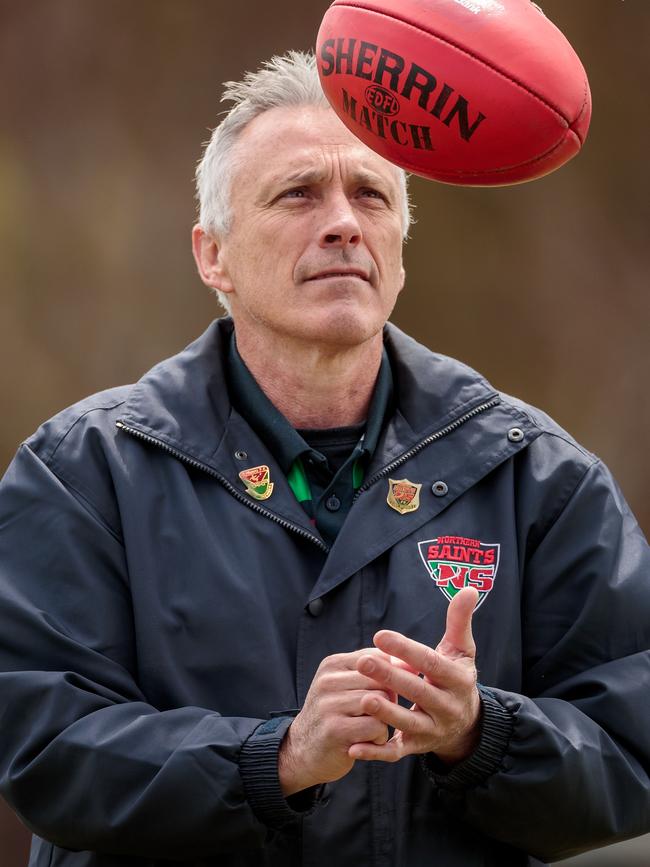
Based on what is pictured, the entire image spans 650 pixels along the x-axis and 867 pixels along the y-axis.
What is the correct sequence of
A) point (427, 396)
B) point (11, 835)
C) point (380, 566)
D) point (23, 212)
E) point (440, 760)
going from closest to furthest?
1. point (440, 760)
2. point (380, 566)
3. point (427, 396)
4. point (11, 835)
5. point (23, 212)

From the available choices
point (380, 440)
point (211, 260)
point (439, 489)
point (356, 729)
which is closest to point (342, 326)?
point (380, 440)

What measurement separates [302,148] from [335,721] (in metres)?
1.01

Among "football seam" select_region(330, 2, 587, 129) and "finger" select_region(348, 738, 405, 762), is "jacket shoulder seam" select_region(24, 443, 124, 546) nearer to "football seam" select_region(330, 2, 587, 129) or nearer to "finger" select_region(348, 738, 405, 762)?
"finger" select_region(348, 738, 405, 762)

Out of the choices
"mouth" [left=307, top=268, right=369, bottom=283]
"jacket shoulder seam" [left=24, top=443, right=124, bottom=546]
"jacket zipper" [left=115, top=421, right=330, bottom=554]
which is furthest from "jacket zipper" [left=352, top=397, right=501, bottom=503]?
"jacket shoulder seam" [left=24, top=443, right=124, bottom=546]

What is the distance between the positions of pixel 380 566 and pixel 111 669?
0.43 meters

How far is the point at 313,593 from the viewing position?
2.29 metres

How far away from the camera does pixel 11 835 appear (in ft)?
13.1

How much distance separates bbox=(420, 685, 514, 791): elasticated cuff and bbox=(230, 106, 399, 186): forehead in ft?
2.98

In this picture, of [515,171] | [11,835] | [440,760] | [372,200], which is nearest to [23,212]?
[11,835]

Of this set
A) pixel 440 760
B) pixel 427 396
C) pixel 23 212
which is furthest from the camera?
pixel 23 212

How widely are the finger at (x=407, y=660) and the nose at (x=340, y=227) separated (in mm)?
766

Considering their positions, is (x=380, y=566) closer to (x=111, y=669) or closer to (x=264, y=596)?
(x=264, y=596)

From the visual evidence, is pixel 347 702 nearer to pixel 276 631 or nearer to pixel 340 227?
pixel 276 631

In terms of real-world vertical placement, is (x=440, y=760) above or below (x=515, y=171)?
below
